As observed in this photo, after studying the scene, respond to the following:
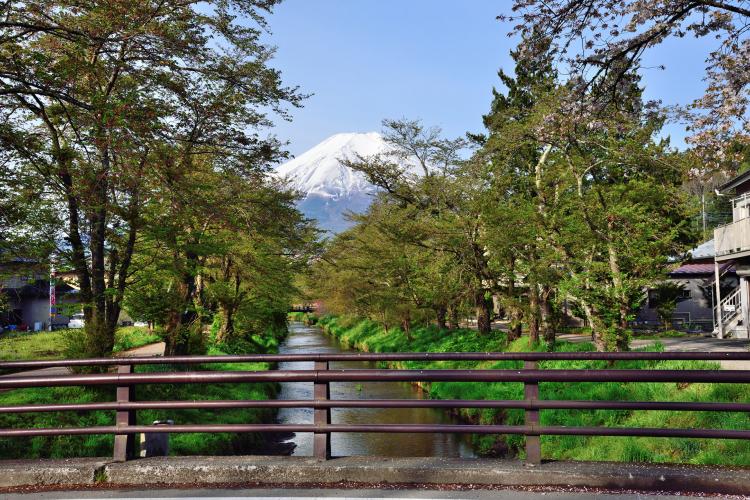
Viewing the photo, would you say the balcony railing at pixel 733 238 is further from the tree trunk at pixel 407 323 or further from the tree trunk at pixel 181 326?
the tree trunk at pixel 181 326

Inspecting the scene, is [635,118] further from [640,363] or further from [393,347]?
[393,347]

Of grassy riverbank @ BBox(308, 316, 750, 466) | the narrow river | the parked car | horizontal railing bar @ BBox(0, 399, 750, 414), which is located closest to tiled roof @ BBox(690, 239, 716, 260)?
grassy riverbank @ BBox(308, 316, 750, 466)

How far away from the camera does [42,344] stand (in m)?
27.2

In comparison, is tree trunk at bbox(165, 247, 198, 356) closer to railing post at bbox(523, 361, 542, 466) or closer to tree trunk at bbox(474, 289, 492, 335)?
tree trunk at bbox(474, 289, 492, 335)

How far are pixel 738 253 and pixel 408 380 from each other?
83.6ft

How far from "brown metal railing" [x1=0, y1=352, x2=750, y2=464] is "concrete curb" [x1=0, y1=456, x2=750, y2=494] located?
0.24 m

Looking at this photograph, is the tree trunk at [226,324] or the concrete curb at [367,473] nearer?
the concrete curb at [367,473]

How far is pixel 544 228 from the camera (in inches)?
724

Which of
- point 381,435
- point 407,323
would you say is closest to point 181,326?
point 381,435

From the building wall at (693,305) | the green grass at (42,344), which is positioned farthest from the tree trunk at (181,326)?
the building wall at (693,305)

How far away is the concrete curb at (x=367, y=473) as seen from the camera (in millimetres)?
4949

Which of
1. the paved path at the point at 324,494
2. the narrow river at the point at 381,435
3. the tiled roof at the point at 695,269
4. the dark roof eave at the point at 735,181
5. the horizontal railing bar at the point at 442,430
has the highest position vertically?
the dark roof eave at the point at 735,181

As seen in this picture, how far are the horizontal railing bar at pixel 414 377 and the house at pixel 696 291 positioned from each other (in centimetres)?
3312

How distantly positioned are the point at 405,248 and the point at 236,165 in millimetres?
14258
